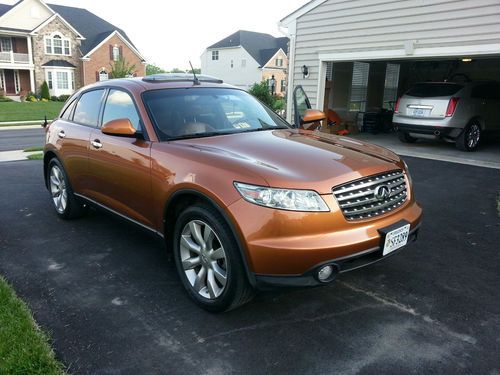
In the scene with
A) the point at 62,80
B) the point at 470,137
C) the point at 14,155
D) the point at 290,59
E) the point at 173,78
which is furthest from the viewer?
the point at 62,80

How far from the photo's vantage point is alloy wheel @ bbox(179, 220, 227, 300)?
10.00ft

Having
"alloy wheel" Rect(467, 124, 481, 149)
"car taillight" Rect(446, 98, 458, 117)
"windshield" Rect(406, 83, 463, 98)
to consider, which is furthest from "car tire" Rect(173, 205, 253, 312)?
"alloy wheel" Rect(467, 124, 481, 149)

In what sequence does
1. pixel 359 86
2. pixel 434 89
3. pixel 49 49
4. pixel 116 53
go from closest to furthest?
pixel 434 89
pixel 359 86
pixel 49 49
pixel 116 53

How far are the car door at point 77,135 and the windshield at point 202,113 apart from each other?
1047 millimetres

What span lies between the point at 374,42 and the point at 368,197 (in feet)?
27.7

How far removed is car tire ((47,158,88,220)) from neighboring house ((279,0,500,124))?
7880mm

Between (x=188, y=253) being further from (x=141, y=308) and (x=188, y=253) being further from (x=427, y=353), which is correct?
(x=427, y=353)

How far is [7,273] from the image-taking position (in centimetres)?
378

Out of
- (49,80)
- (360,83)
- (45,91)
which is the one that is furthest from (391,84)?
(49,80)

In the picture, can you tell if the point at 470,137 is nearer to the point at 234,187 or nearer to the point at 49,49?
the point at 234,187

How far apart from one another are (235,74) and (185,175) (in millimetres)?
49630

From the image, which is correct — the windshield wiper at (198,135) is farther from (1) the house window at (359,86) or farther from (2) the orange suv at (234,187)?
(1) the house window at (359,86)

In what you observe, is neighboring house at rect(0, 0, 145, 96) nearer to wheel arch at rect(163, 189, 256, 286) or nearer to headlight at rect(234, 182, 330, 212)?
wheel arch at rect(163, 189, 256, 286)

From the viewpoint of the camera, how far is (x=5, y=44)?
36.7 m
